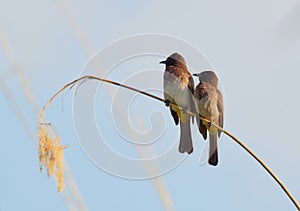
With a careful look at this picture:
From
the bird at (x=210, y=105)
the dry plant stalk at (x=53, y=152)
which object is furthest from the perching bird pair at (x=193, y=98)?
the dry plant stalk at (x=53, y=152)

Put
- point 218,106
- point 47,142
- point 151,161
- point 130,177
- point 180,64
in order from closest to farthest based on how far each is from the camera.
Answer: point 47,142 < point 151,161 < point 130,177 < point 218,106 < point 180,64

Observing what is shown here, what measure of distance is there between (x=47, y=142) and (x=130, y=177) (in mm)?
658

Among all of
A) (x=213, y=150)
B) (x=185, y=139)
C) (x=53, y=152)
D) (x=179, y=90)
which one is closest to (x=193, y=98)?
(x=179, y=90)

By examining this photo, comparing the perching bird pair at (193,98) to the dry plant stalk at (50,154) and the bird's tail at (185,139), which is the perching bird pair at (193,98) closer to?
the bird's tail at (185,139)

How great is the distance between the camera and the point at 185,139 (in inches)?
115

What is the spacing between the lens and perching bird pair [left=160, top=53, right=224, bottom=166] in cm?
355

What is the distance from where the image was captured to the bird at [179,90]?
3529 mm

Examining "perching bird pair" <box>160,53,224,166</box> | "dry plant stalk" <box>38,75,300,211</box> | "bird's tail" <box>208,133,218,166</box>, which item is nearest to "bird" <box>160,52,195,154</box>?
"perching bird pair" <box>160,53,224,166</box>

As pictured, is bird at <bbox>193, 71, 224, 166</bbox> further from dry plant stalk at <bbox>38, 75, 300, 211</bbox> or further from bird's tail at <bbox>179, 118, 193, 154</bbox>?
dry plant stalk at <bbox>38, 75, 300, 211</bbox>

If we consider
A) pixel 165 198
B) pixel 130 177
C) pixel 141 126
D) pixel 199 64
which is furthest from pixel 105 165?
pixel 199 64

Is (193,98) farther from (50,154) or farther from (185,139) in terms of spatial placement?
(50,154)

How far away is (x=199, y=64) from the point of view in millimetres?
3057

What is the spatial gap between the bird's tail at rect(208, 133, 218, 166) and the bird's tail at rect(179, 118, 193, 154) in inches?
7.7

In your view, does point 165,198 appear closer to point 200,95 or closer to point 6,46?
point 6,46
